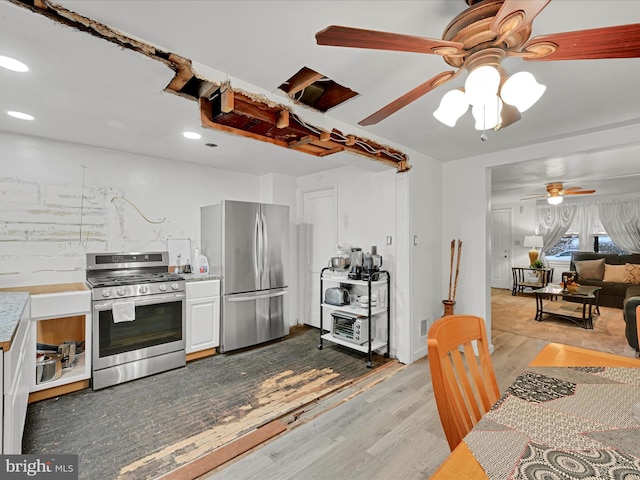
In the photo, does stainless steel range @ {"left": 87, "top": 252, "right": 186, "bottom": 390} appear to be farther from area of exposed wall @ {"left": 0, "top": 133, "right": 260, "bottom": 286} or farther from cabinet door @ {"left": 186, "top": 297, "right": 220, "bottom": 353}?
area of exposed wall @ {"left": 0, "top": 133, "right": 260, "bottom": 286}

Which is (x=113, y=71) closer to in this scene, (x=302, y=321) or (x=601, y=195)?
(x=302, y=321)

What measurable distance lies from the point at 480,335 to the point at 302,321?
359 centimetres

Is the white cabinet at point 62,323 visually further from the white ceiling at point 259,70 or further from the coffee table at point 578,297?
the coffee table at point 578,297

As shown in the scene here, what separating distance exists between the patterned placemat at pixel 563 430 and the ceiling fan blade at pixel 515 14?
1190mm

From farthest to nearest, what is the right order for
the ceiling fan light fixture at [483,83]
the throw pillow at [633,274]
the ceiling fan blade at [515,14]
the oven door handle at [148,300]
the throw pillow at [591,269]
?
the throw pillow at [591,269] → the throw pillow at [633,274] → the oven door handle at [148,300] → the ceiling fan light fixture at [483,83] → the ceiling fan blade at [515,14]

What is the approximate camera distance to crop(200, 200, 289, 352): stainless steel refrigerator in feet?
11.5

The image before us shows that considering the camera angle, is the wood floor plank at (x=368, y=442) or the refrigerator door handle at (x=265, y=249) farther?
the refrigerator door handle at (x=265, y=249)

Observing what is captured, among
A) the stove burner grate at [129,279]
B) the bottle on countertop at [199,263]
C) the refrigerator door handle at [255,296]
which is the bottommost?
the refrigerator door handle at [255,296]

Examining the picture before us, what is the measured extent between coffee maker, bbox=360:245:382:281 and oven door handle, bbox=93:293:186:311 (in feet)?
6.49

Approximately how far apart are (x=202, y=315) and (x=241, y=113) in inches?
90.0

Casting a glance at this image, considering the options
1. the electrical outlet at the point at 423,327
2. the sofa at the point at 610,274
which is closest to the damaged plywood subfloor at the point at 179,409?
the electrical outlet at the point at 423,327

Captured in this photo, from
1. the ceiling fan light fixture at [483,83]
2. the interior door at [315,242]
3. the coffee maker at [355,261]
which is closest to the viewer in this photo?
the ceiling fan light fixture at [483,83]

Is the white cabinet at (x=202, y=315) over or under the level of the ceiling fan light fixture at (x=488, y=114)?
under

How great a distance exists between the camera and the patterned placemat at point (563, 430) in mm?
731
